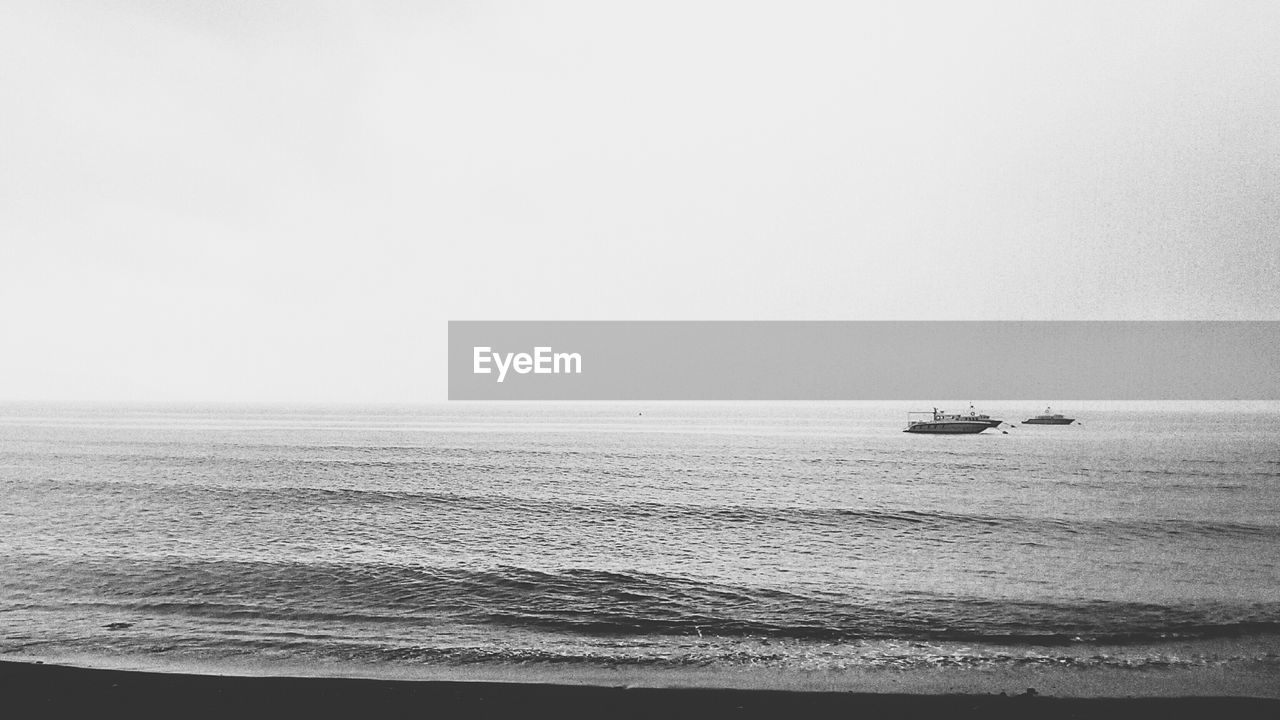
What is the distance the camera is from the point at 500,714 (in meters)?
11.0

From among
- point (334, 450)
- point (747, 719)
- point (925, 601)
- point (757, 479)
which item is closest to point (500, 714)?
point (747, 719)

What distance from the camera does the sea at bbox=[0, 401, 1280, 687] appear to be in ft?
49.8

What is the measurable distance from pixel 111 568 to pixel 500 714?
18562 mm

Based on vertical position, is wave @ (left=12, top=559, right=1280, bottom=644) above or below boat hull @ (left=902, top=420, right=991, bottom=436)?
above

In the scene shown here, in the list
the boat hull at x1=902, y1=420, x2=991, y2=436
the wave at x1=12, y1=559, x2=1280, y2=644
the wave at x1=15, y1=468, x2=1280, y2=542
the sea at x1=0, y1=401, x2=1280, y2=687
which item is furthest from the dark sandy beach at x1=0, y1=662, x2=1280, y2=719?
the boat hull at x1=902, y1=420, x2=991, y2=436

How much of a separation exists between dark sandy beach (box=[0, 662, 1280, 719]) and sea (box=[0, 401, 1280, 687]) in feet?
5.81

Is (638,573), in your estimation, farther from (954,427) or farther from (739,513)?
(954,427)

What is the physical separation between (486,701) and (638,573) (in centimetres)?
1095

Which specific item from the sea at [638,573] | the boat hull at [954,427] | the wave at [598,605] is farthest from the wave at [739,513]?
the boat hull at [954,427]

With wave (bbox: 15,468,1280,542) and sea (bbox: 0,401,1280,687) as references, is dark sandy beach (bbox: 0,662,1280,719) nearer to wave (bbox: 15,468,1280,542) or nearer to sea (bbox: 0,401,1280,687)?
sea (bbox: 0,401,1280,687)

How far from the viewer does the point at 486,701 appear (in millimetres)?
11469

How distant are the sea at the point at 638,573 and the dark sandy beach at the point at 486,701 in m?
1.77

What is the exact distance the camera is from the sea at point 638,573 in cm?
1518

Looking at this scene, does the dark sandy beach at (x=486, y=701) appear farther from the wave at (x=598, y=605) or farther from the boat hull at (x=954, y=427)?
the boat hull at (x=954, y=427)
